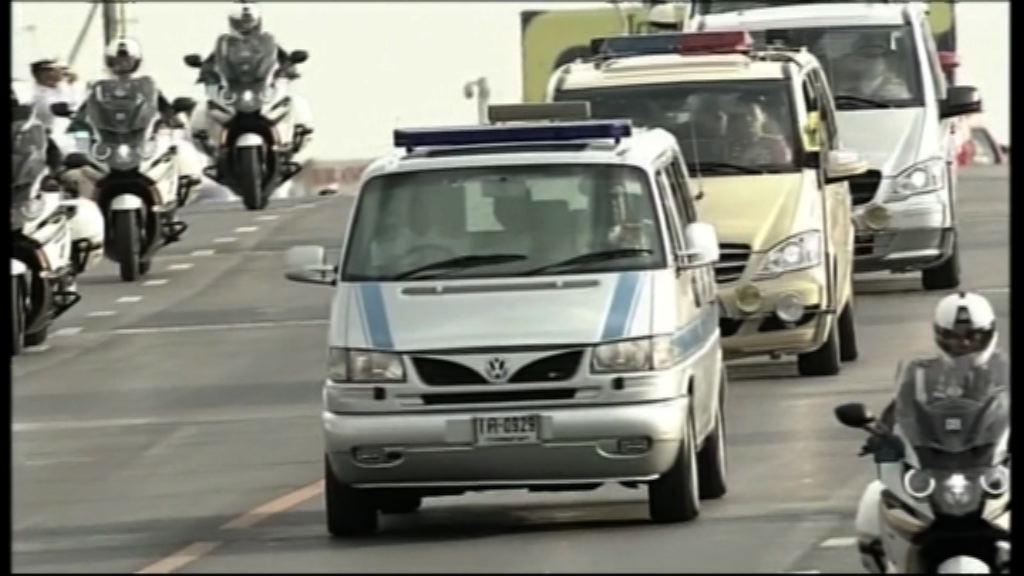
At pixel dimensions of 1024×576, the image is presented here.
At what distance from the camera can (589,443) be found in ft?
45.1

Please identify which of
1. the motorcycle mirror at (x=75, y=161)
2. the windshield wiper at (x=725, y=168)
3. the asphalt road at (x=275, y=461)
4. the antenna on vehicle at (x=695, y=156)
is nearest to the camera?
the asphalt road at (x=275, y=461)

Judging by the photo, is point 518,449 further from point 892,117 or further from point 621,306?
point 892,117

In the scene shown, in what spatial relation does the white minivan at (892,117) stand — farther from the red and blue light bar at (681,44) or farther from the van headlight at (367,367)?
the van headlight at (367,367)

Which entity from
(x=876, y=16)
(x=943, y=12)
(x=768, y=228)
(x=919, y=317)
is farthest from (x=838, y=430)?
(x=943, y=12)

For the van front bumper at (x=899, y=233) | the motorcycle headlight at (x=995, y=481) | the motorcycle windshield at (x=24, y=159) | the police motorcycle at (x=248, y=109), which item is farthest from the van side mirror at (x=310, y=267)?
the police motorcycle at (x=248, y=109)

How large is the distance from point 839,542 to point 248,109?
19.1 meters

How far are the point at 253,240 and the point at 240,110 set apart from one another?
5.05 feet

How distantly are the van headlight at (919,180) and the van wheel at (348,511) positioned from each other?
10.1 m

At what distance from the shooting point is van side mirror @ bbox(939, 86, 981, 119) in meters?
24.5

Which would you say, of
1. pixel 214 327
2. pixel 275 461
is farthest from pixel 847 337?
pixel 214 327

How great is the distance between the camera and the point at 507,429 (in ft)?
45.1

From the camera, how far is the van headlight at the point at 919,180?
23.7m

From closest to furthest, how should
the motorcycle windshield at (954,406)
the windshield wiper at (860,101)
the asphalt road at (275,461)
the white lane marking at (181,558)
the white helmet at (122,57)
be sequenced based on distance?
the motorcycle windshield at (954,406) → the white lane marking at (181,558) → the asphalt road at (275,461) → the windshield wiper at (860,101) → the white helmet at (122,57)

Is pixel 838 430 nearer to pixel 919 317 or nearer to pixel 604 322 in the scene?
pixel 604 322
